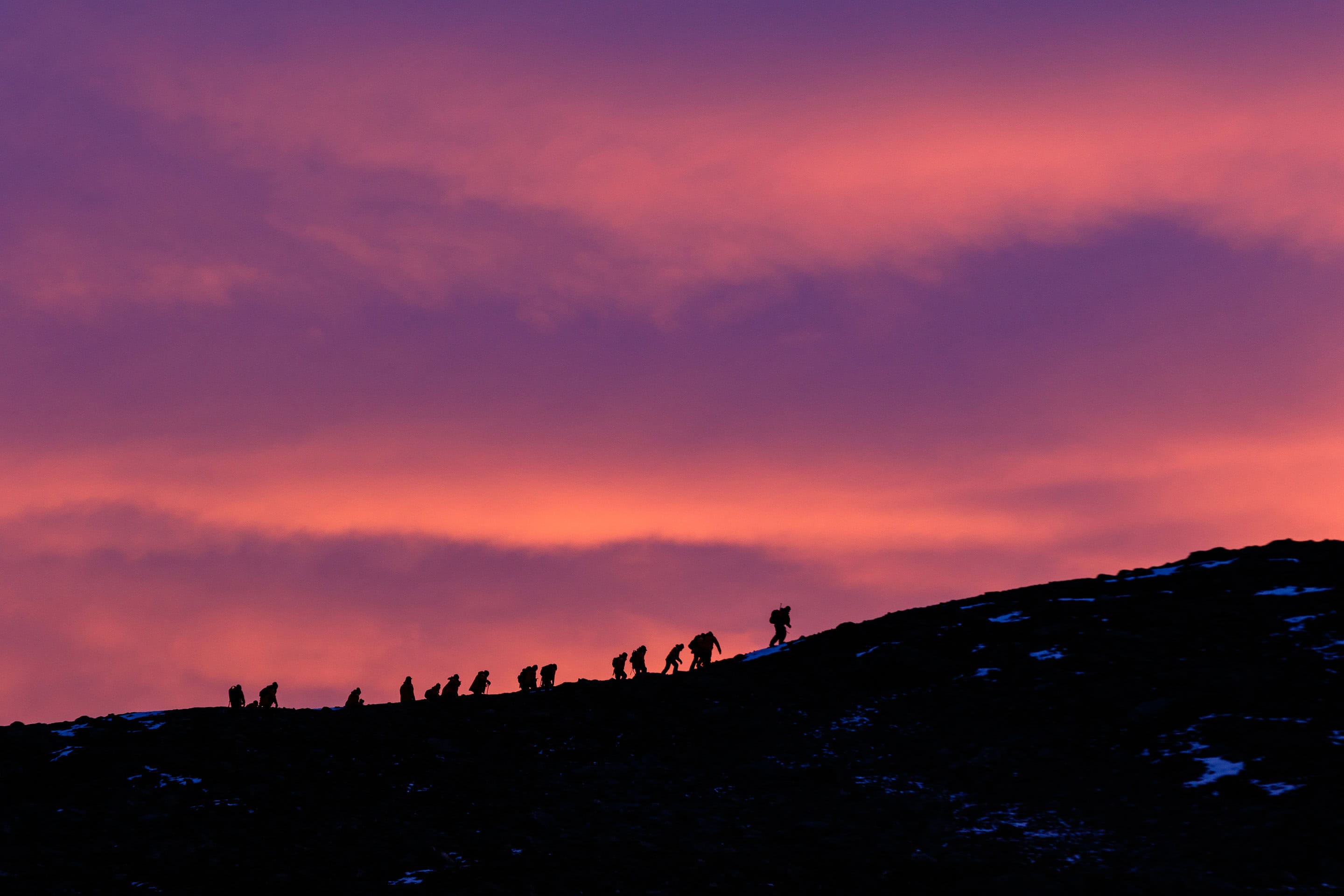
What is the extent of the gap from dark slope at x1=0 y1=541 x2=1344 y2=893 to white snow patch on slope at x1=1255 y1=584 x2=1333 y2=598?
160mm

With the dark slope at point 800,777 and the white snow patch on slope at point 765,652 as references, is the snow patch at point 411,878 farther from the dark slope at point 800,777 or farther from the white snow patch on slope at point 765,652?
the white snow patch on slope at point 765,652

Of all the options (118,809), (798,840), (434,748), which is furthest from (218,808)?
(798,840)

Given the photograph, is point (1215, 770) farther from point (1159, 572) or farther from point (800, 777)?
point (1159, 572)

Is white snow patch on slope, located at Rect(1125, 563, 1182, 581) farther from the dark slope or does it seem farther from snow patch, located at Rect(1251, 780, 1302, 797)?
snow patch, located at Rect(1251, 780, 1302, 797)

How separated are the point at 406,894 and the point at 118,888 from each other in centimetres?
628

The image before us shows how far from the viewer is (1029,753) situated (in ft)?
125

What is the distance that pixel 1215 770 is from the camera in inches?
1385

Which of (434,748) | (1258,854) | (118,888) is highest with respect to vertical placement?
(434,748)

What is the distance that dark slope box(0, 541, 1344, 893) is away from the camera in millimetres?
31984

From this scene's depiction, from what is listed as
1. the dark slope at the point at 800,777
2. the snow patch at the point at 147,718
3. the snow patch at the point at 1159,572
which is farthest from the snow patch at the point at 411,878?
the snow patch at the point at 1159,572

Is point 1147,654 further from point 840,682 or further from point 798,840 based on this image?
point 798,840

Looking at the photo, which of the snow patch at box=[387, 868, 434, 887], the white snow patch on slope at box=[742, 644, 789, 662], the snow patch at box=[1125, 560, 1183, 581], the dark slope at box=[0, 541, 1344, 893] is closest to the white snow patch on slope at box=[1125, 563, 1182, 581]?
the snow patch at box=[1125, 560, 1183, 581]

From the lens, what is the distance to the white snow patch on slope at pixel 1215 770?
34688 millimetres

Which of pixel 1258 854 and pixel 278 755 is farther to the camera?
pixel 278 755
